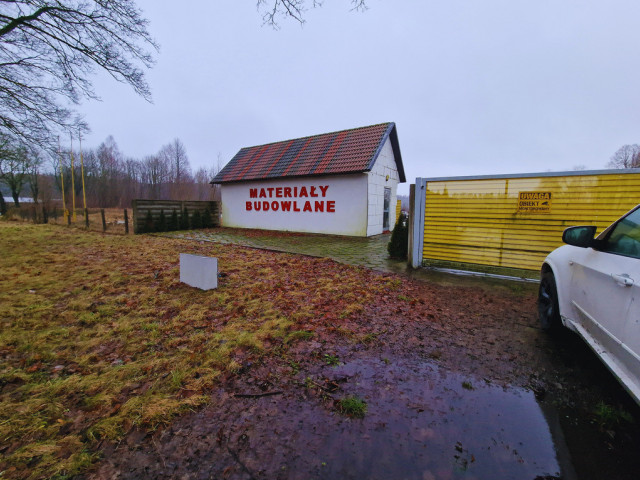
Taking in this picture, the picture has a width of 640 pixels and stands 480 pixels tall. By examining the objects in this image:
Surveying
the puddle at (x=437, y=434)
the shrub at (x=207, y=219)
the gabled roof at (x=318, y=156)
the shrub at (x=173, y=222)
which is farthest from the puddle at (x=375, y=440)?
the shrub at (x=207, y=219)

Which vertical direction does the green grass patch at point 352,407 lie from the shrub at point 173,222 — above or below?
below

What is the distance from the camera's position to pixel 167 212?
16.6 metres

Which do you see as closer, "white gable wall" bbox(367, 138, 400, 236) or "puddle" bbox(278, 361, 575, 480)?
"puddle" bbox(278, 361, 575, 480)

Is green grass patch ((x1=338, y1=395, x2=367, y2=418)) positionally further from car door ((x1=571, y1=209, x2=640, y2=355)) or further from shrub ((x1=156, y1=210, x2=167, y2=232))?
shrub ((x1=156, y1=210, x2=167, y2=232))

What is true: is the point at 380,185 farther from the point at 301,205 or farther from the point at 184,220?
the point at 184,220

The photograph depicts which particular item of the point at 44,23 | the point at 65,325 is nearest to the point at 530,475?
the point at 65,325

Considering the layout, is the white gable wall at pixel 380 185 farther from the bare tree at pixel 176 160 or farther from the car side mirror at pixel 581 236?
the bare tree at pixel 176 160

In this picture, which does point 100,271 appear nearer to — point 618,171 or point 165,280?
point 165,280

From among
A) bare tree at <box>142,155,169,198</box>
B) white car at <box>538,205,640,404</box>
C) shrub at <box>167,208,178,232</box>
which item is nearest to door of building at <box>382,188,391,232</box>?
shrub at <box>167,208,178,232</box>

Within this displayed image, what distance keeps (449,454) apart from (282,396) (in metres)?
1.29

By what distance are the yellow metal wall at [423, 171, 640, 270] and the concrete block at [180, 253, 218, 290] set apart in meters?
5.13

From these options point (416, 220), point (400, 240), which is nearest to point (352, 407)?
point (416, 220)

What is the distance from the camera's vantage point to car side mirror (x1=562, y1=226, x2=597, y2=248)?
8.77 feet

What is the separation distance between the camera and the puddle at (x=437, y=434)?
1.76 m
